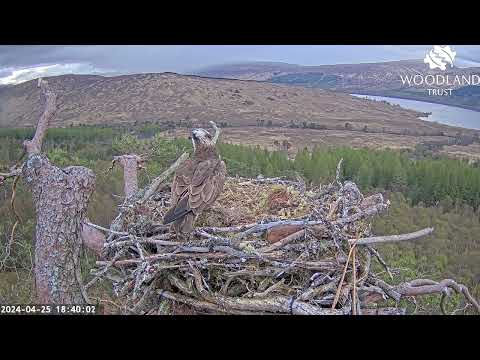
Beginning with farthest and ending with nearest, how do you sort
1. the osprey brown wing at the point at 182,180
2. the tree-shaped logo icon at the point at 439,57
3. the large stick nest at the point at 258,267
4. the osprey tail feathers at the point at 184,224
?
the tree-shaped logo icon at the point at 439,57
the osprey brown wing at the point at 182,180
the osprey tail feathers at the point at 184,224
the large stick nest at the point at 258,267

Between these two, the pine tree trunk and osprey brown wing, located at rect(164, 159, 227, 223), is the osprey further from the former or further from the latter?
the pine tree trunk

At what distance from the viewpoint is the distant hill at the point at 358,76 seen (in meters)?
3.55

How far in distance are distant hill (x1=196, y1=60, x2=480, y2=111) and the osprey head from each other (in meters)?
0.49

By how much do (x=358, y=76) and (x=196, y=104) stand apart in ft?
4.05

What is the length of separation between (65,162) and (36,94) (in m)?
0.50

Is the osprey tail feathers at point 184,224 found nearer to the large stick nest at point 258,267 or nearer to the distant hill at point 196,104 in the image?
the large stick nest at point 258,267

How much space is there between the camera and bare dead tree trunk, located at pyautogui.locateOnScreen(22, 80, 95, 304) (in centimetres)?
291

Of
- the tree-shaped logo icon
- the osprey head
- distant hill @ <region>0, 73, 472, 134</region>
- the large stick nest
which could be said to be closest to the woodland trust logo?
the tree-shaped logo icon

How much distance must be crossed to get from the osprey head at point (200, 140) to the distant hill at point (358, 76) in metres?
0.49

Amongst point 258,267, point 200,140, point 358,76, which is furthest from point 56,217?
point 358,76

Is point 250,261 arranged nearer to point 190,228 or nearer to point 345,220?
point 190,228

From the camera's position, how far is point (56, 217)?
294 centimetres

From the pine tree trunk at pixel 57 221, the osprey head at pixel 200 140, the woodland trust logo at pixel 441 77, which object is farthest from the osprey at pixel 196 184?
the woodland trust logo at pixel 441 77
